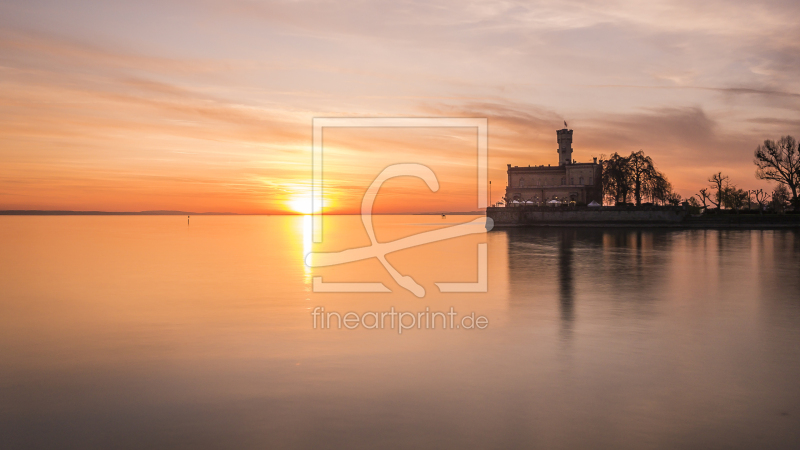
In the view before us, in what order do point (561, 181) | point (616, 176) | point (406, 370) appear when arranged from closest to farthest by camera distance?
point (406, 370)
point (616, 176)
point (561, 181)

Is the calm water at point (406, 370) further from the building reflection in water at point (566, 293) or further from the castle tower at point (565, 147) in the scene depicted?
the castle tower at point (565, 147)

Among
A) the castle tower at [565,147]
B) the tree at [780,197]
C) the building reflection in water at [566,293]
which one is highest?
the castle tower at [565,147]

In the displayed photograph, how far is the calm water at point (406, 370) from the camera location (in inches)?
315

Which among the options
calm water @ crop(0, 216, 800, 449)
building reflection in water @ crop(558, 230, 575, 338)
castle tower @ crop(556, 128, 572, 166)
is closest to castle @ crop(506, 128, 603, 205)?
castle tower @ crop(556, 128, 572, 166)

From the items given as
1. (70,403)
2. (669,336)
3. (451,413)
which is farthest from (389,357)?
(669,336)

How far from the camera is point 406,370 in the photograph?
11.2 meters

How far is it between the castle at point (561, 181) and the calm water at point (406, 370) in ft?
314

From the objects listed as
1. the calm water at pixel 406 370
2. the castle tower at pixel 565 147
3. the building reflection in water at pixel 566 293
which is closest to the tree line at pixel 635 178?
the castle tower at pixel 565 147

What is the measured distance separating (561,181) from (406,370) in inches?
4562

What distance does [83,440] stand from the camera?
7809 millimetres

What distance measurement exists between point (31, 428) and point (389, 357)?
6.64 m

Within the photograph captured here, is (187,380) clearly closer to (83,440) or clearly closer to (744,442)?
(83,440)

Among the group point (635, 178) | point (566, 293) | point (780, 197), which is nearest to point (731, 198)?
point (780, 197)

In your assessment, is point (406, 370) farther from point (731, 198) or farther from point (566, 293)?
point (731, 198)
